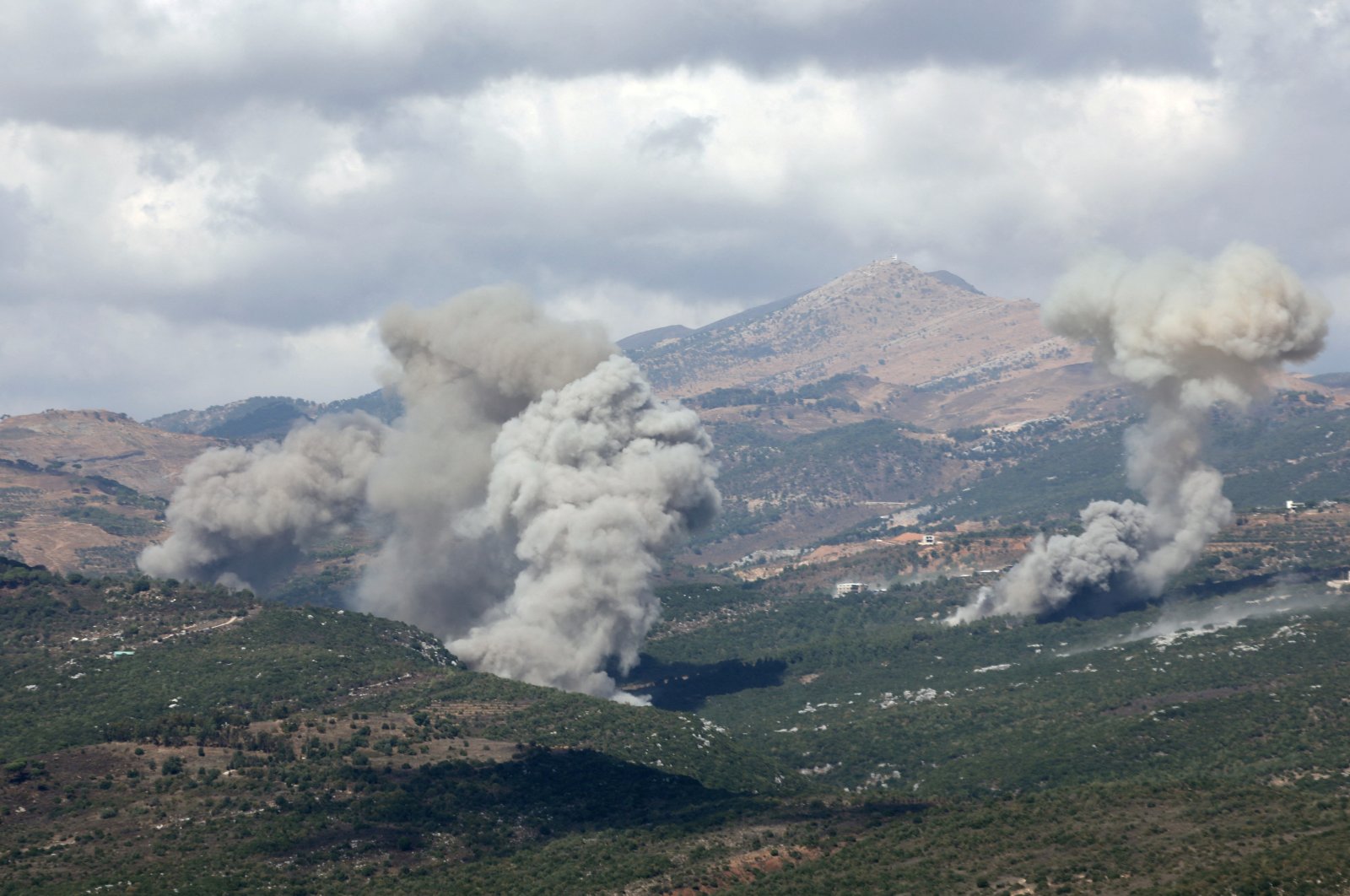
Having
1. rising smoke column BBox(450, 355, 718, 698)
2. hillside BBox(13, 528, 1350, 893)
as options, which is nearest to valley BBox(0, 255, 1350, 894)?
hillside BBox(13, 528, 1350, 893)

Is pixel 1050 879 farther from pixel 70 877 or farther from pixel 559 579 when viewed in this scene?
pixel 559 579

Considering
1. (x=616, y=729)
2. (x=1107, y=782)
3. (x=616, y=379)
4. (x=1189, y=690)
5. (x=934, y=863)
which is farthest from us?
(x=616, y=379)

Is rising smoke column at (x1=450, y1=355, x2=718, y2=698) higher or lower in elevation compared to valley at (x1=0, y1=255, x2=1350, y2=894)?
higher

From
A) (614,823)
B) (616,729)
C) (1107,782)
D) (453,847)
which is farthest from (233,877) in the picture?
(1107,782)

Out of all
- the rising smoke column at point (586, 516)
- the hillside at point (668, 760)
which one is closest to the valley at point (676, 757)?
the hillside at point (668, 760)

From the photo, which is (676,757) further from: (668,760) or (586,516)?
(586,516)

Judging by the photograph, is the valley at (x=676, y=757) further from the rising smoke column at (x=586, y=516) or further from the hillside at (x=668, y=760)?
the rising smoke column at (x=586, y=516)

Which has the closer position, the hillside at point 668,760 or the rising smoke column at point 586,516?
the hillside at point 668,760

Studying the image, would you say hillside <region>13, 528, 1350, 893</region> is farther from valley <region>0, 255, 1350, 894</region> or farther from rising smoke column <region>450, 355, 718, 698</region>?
rising smoke column <region>450, 355, 718, 698</region>
